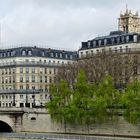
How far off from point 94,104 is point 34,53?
81866 mm

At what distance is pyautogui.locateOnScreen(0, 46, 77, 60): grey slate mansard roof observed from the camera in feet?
575

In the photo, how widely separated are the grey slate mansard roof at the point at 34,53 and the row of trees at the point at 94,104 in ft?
225

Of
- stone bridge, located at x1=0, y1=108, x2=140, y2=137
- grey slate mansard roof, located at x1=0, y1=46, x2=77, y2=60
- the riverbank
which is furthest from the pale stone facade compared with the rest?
the riverbank

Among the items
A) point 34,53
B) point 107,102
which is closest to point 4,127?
point 107,102

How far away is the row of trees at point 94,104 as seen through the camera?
299 feet

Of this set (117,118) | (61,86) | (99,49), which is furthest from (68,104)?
(99,49)

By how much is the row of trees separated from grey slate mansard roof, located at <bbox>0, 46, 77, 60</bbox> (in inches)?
2703

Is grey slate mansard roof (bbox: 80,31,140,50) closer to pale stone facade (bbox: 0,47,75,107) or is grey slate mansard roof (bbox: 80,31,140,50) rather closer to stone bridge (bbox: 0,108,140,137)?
pale stone facade (bbox: 0,47,75,107)

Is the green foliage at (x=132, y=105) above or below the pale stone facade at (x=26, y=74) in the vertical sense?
below

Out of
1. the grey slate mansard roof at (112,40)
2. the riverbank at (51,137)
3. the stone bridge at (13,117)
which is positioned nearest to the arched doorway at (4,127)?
the stone bridge at (13,117)

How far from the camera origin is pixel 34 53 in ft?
577

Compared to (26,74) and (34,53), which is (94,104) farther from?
(34,53)

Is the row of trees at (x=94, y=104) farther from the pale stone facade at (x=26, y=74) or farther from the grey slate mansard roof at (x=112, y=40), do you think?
the pale stone facade at (x=26, y=74)

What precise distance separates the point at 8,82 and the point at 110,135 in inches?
3455
